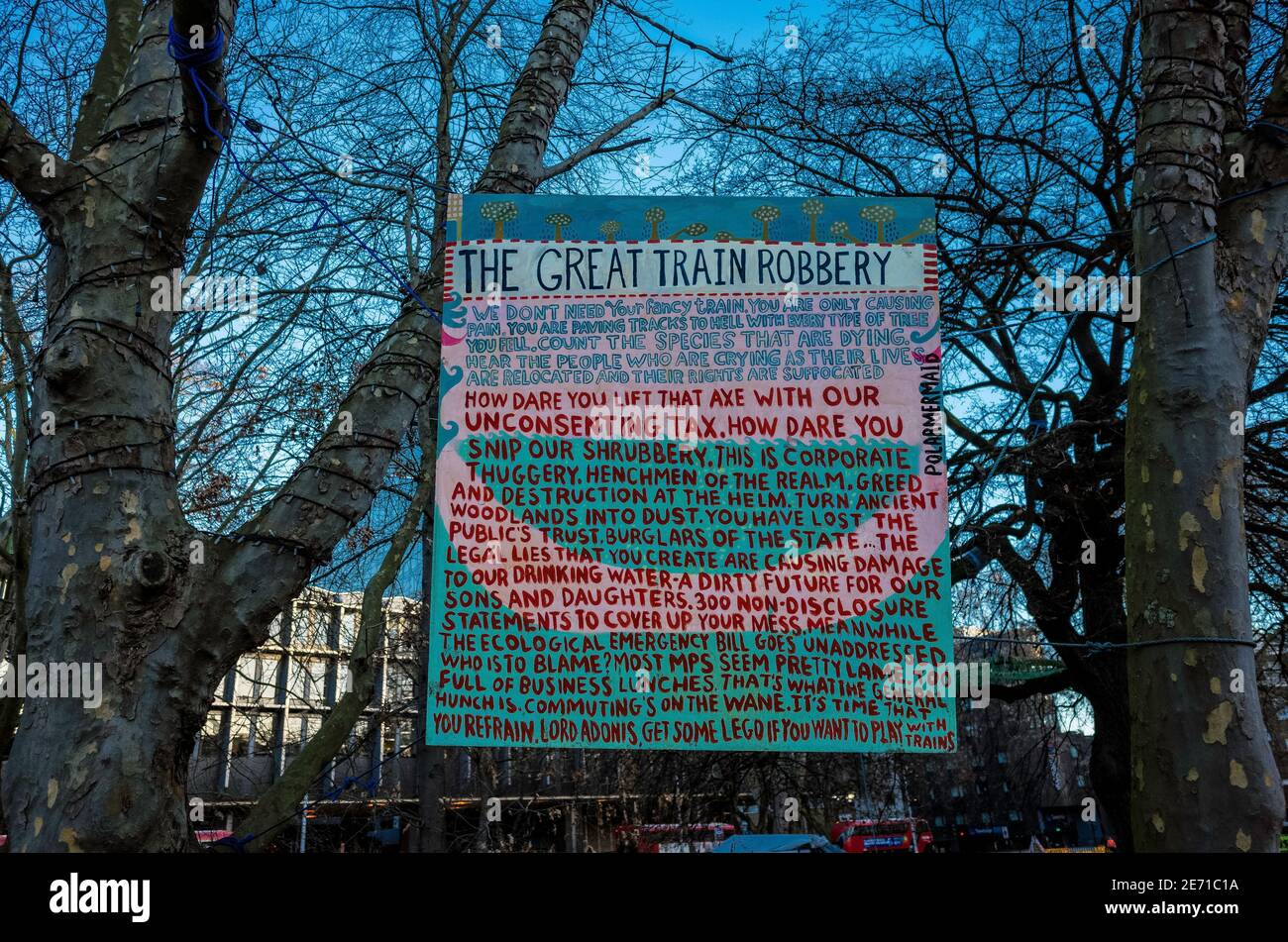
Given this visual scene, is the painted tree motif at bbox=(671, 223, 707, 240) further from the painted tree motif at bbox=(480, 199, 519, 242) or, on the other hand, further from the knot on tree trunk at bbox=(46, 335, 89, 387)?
the knot on tree trunk at bbox=(46, 335, 89, 387)

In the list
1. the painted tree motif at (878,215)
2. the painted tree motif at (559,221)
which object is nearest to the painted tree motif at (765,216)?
the painted tree motif at (878,215)

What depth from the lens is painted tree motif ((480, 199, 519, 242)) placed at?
3.21m

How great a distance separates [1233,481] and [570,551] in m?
2.03

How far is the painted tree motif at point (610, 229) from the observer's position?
3.19 m

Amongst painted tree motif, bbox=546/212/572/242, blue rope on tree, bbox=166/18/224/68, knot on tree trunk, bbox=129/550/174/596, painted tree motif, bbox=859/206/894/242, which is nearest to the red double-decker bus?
painted tree motif, bbox=859/206/894/242

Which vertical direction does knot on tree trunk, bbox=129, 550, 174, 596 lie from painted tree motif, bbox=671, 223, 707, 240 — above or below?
below

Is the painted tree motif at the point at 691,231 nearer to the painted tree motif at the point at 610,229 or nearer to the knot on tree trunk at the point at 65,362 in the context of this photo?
the painted tree motif at the point at 610,229

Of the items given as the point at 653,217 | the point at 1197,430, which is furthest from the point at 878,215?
Result: the point at 1197,430

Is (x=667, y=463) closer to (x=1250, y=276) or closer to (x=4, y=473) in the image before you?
(x=1250, y=276)

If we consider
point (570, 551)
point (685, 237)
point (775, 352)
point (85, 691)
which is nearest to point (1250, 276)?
point (775, 352)

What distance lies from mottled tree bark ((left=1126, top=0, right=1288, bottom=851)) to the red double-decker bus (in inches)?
481

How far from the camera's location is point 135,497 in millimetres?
2748

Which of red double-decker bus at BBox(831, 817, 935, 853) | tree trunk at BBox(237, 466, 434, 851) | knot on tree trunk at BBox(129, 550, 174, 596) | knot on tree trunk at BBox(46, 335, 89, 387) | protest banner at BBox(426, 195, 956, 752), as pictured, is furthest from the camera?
red double-decker bus at BBox(831, 817, 935, 853)
